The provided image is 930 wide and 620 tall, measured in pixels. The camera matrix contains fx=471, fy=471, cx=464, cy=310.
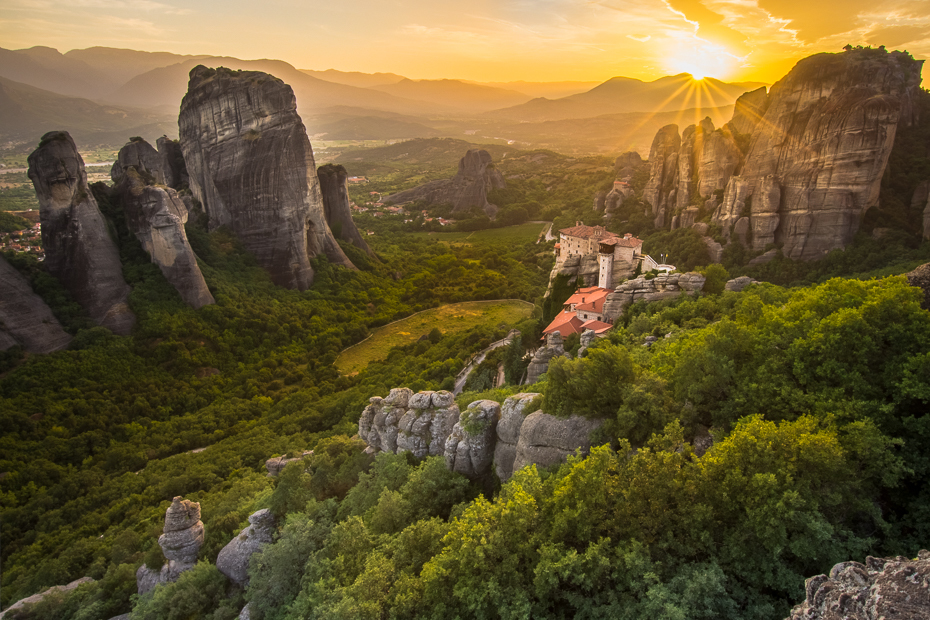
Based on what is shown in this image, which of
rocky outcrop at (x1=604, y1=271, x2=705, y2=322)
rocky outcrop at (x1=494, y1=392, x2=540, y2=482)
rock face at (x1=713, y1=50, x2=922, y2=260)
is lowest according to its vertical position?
rocky outcrop at (x1=494, y1=392, x2=540, y2=482)

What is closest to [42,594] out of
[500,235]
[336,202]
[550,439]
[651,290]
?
[550,439]

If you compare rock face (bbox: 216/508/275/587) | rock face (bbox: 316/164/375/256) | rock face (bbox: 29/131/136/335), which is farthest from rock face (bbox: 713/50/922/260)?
rock face (bbox: 29/131/136/335)

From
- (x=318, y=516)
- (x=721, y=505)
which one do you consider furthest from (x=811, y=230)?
(x=318, y=516)

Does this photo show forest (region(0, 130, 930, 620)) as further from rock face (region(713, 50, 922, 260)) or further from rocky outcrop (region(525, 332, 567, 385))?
rock face (region(713, 50, 922, 260))

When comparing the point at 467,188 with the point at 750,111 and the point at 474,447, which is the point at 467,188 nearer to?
the point at 750,111

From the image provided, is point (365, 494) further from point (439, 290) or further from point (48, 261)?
point (439, 290)

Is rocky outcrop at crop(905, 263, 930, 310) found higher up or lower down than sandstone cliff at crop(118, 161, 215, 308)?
higher up
